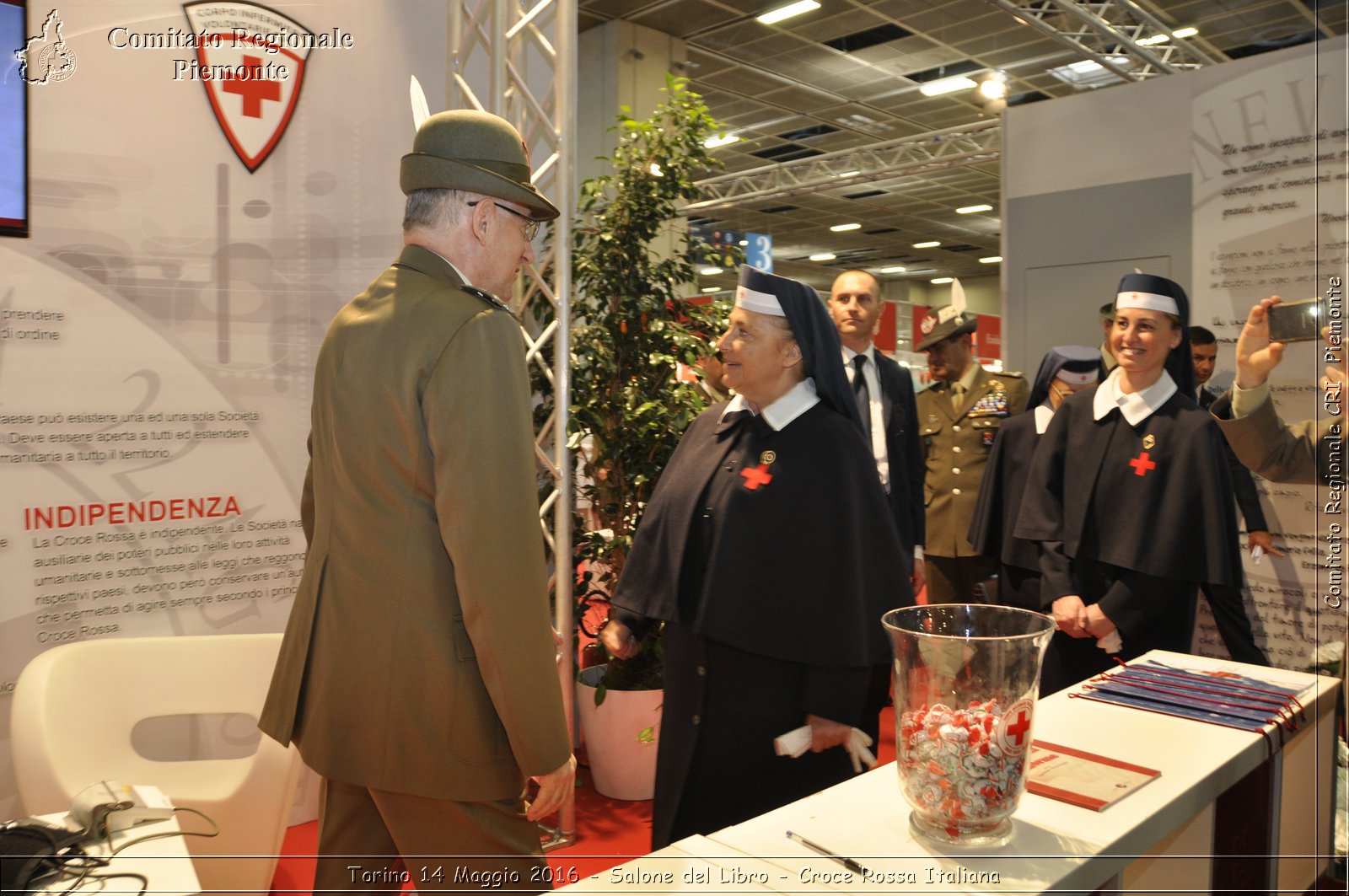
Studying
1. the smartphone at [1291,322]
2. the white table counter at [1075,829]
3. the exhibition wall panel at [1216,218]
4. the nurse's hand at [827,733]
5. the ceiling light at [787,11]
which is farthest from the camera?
Result: the ceiling light at [787,11]

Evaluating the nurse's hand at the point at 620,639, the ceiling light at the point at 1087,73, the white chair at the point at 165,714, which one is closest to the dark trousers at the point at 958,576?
the nurse's hand at the point at 620,639

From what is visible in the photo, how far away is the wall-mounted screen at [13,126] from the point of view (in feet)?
9.75

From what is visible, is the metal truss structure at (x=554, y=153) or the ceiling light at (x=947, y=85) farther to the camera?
the ceiling light at (x=947, y=85)

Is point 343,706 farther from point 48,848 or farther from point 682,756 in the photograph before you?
point 682,756

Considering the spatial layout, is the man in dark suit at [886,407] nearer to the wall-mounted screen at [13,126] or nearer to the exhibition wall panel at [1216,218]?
the exhibition wall panel at [1216,218]

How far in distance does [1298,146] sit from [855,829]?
15.1ft

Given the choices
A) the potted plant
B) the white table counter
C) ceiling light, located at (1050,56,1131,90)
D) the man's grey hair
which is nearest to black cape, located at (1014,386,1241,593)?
the white table counter

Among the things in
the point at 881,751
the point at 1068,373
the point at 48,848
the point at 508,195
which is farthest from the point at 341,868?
the point at 1068,373

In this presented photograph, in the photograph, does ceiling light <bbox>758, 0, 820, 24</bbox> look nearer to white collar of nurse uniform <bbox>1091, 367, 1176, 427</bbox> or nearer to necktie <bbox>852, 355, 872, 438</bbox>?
necktie <bbox>852, 355, 872, 438</bbox>

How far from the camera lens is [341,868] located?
1925 mm

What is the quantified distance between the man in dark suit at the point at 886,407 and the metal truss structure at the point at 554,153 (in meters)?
1.16

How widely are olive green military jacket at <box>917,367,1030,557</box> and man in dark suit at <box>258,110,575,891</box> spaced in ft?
11.4

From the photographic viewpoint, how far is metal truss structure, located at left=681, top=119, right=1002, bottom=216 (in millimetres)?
11805

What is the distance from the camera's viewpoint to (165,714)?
116 inches
